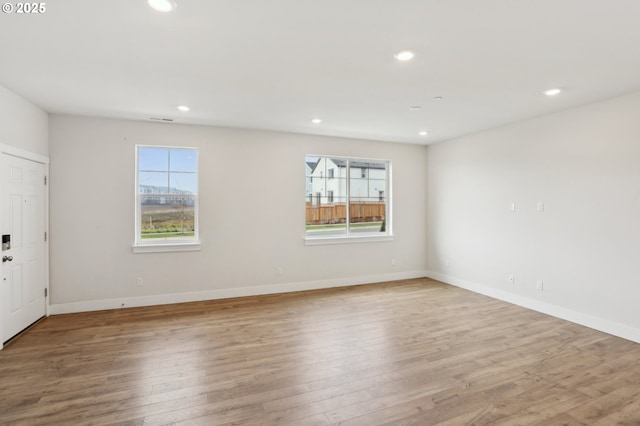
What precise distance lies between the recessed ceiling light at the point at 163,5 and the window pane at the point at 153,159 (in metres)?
3.06

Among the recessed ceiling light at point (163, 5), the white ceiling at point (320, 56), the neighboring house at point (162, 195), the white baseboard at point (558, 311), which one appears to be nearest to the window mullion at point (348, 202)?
the white ceiling at point (320, 56)

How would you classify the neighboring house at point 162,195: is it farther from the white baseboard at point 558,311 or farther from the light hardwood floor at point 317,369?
the white baseboard at point 558,311

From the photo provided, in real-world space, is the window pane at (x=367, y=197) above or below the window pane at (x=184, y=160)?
below

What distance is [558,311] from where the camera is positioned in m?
4.09

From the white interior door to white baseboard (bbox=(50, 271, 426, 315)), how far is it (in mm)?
374

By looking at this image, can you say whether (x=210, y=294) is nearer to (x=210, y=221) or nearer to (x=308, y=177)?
(x=210, y=221)

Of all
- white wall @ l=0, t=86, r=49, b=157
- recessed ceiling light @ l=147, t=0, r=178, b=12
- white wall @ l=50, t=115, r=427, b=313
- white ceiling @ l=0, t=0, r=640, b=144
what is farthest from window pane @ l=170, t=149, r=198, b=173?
recessed ceiling light @ l=147, t=0, r=178, b=12

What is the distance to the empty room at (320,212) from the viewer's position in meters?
2.20

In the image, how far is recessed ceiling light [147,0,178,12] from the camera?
1879 mm

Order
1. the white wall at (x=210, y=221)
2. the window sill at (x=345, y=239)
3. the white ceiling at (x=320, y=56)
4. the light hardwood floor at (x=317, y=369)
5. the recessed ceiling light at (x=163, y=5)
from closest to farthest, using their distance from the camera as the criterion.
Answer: the recessed ceiling light at (x=163, y=5)
the white ceiling at (x=320, y=56)
the light hardwood floor at (x=317, y=369)
the white wall at (x=210, y=221)
the window sill at (x=345, y=239)

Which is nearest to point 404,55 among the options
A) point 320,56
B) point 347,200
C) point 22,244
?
point 320,56

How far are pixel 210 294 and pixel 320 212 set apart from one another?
2.23 metres

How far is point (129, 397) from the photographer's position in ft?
7.76

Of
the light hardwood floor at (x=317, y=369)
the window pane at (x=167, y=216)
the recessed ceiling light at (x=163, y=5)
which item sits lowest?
the light hardwood floor at (x=317, y=369)
